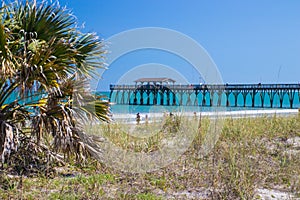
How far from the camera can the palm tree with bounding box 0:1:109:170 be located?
4.34 metres

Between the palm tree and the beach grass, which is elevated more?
the palm tree

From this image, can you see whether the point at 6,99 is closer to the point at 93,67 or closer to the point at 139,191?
the point at 93,67

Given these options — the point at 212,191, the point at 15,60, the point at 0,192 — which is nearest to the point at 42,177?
the point at 0,192

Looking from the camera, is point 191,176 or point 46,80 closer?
point 46,80

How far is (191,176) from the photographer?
196 inches

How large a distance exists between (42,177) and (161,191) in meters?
1.65

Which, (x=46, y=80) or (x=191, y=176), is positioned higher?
(x=46, y=80)

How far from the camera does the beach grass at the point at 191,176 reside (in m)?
4.21

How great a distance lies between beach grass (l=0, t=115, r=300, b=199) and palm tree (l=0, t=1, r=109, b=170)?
47cm

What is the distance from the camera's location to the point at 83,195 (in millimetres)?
4082

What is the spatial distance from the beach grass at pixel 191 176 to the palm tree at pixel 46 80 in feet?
1.56

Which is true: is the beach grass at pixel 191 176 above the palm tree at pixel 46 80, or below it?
below

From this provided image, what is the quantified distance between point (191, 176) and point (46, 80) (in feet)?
7.53

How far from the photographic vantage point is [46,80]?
14.4 ft
